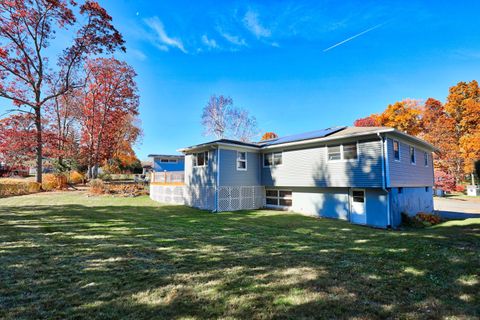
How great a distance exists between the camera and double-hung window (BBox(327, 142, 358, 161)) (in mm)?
12222

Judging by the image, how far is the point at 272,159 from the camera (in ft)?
52.9

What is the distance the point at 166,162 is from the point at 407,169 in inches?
1135

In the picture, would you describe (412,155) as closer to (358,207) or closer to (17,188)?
(358,207)

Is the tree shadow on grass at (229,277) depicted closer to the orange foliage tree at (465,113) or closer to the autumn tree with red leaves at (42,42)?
the autumn tree with red leaves at (42,42)

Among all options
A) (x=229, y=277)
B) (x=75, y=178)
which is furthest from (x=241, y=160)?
(x=75, y=178)

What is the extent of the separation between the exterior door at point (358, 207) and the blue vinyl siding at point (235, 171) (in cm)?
628

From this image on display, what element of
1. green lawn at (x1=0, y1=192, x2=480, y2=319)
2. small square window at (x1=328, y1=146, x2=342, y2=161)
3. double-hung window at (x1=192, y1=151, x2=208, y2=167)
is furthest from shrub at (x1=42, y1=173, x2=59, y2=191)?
small square window at (x1=328, y1=146, x2=342, y2=161)

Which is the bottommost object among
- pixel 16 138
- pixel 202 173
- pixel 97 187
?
pixel 97 187

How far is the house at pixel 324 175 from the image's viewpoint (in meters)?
11.6

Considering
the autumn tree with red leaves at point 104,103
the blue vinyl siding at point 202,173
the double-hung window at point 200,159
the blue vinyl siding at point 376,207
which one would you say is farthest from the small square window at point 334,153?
the autumn tree with red leaves at point 104,103

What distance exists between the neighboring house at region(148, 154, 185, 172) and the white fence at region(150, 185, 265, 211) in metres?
15.4

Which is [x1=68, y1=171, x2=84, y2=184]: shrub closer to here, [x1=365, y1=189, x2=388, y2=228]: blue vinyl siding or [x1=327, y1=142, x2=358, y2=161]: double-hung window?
[x1=327, y1=142, x2=358, y2=161]: double-hung window

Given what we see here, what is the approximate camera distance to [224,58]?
2097 centimetres

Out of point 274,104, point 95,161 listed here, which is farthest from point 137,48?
point 274,104
